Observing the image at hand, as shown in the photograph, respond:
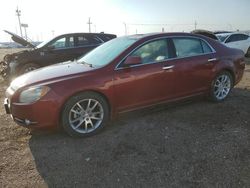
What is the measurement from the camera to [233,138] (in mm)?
4516

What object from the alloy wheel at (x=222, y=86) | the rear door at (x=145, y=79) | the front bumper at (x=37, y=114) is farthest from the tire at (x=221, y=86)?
the front bumper at (x=37, y=114)

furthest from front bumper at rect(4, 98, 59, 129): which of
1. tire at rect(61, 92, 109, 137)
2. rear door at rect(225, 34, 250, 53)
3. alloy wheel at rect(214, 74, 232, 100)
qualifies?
rear door at rect(225, 34, 250, 53)

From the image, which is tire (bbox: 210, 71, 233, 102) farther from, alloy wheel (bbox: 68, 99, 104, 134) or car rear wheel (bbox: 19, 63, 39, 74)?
car rear wheel (bbox: 19, 63, 39, 74)

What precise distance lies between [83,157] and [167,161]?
3.71 ft

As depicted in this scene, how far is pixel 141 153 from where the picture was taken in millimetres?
4102

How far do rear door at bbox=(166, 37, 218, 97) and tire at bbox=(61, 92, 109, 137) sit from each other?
1546mm

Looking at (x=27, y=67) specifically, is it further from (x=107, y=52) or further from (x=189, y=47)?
(x=189, y=47)

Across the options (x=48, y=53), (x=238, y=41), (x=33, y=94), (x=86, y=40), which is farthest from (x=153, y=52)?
(x=238, y=41)

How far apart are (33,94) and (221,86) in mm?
3996

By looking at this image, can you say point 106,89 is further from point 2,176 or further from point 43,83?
point 2,176

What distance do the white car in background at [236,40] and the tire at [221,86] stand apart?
32.3 ft

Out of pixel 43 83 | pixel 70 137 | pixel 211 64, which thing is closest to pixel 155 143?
pixel 70 137

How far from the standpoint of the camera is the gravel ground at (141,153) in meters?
3.47

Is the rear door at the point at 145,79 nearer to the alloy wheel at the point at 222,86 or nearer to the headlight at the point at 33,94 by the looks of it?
the headlight at the point at 33,94
